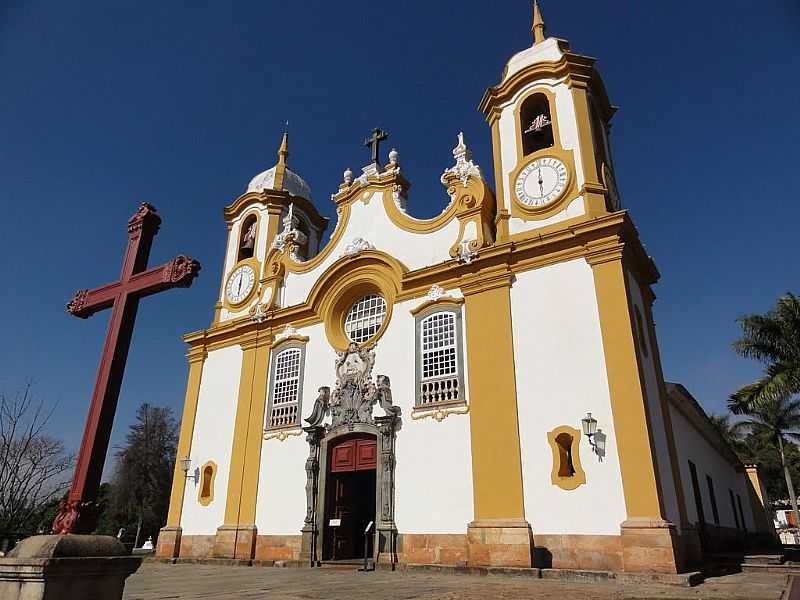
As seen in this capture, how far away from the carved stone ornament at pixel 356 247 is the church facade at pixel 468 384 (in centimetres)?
9

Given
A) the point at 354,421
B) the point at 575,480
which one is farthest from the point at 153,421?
the point at 575,480

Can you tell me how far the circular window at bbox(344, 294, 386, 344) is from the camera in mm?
15992

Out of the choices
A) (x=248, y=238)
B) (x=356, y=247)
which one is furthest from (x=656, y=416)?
(x=248, y=238)

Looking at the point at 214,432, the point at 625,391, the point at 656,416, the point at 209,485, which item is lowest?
the point at 209,485

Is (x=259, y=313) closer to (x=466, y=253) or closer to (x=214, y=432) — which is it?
(x=214, y=432)

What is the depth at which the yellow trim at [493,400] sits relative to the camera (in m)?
12.0

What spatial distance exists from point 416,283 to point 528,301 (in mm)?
3272

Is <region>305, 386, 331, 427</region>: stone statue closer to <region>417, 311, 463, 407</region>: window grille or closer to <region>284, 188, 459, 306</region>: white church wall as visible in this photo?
<region>417, 311, 463, 407</region>: window grille

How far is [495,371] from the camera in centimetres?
1298

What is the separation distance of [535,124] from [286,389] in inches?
418

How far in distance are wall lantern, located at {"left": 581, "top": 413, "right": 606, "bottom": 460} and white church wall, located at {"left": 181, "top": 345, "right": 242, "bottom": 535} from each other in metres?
10.9

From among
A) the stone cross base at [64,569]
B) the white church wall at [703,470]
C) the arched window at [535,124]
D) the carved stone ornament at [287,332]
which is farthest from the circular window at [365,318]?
the stone cross base at [64,569]

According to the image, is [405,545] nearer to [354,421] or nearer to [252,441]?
[354,421]

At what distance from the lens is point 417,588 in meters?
8.92
